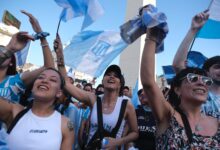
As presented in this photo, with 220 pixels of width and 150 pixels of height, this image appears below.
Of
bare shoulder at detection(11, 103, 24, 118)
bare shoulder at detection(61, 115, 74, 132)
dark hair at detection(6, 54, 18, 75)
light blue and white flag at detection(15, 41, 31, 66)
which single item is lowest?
bare shoulder at detection(61, 115, 74, 132)

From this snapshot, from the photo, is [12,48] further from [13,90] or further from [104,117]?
[104,117]

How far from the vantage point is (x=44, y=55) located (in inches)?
119

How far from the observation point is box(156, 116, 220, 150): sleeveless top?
6.13ft

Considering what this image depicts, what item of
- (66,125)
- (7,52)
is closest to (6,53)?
(7,52)

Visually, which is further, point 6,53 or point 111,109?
point 111,109

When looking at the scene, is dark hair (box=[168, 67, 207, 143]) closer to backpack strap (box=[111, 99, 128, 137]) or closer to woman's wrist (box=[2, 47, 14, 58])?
backpack strap (box=[111, 99, 128, 137])

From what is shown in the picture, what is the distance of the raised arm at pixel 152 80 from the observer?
6.48 feet

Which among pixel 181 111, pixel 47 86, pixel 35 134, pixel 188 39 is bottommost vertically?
pixel 35 134

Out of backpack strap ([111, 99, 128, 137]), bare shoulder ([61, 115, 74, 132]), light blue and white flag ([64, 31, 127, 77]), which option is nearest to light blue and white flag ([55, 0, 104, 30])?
light blue and white flag ([64, 31, 127, 77])

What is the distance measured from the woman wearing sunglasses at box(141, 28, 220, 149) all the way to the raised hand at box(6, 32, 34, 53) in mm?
1231

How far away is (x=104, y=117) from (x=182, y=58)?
1021mm

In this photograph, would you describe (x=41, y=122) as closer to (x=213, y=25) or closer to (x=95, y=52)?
(x=95, y=52)

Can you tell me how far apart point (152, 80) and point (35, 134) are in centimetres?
99

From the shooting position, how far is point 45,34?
3045 millimetres
